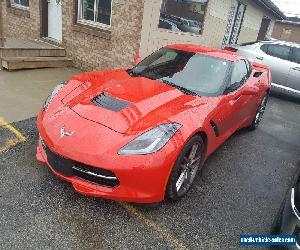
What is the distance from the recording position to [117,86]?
3789 millimetres

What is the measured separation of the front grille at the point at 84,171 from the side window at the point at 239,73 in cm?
230

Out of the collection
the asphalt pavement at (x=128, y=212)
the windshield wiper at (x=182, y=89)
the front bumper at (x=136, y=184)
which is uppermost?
the windshield wiper at (x=182, y=89)

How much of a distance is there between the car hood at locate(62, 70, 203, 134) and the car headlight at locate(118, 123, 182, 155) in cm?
10

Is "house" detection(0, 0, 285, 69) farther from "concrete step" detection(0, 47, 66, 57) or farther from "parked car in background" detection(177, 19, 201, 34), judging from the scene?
"concrete step" detection(0, 47, 66, 57)

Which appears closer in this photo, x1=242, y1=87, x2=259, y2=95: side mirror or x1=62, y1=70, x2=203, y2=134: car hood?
x1=62, y1=70, x2=203, y2=134: car hood

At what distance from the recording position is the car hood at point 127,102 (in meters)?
3.08

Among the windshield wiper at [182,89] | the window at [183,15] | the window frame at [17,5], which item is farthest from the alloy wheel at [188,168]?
the window frame at [17,5]

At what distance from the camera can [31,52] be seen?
7668 mm

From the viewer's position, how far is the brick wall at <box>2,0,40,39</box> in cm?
926

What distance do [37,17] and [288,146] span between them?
7.97m

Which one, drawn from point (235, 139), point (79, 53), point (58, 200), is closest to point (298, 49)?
point (235, 139)

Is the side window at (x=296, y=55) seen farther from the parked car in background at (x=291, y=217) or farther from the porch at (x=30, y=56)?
the parked car in background at (x=291, y=217)

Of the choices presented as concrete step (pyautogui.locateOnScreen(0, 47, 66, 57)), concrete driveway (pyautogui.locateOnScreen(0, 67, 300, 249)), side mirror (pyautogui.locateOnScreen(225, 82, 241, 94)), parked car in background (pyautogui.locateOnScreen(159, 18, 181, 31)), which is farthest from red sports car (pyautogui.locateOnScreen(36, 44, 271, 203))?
concrete step (pyautogui.locateOnScreen(0, 47, 66, 57))

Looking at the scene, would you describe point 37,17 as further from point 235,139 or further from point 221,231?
point 221,231
